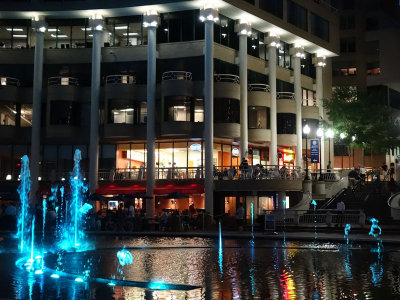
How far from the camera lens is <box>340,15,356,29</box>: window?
78875 mm

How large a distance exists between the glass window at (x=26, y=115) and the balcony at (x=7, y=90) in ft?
4.27

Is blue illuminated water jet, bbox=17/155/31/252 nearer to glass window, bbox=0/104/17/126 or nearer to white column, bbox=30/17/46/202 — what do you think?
white column, bbox=30/17/46/202

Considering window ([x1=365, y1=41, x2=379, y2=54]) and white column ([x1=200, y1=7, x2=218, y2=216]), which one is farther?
window ([x1=365, y1=41, x2=379, y2=54])

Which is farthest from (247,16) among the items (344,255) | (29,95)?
(344,255)

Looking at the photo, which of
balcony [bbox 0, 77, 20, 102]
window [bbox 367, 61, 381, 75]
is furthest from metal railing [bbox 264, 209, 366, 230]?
window [bbox 367, 61, 381, 75]

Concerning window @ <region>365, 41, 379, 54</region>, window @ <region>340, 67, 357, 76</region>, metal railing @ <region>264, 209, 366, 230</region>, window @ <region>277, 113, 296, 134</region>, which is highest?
window @ <region>365, 41, 379, 54</region>

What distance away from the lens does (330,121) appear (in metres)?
60.4

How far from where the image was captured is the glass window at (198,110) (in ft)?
163

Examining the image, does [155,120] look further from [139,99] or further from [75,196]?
[75,196]

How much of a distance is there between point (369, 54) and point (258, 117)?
98.0 feet

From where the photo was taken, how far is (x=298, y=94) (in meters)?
57.8

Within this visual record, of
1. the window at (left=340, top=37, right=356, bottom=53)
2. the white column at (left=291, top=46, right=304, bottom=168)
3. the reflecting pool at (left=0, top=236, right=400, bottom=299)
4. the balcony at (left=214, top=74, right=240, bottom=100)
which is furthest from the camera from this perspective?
the window at (left=340, top=37, right=356, bottom=53)

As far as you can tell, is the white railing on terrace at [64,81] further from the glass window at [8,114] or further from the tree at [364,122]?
the tree at [364,122]

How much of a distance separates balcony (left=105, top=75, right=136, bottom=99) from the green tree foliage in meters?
19.5
